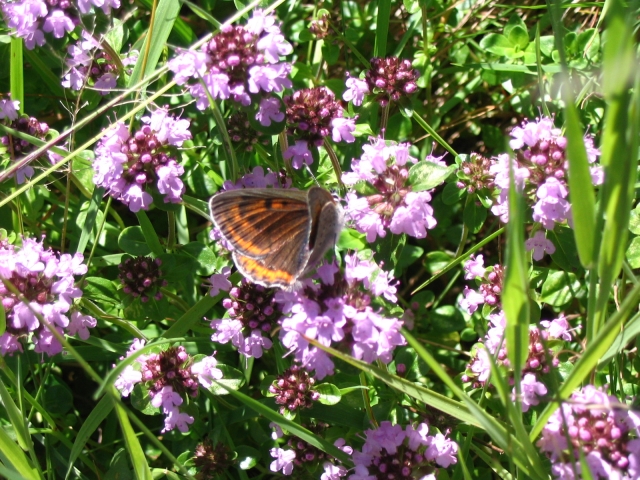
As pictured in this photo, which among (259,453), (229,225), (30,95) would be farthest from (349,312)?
(30,95)

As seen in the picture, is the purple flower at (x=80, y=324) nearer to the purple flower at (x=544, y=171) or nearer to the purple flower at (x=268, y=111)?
the purple flower at (x=268, y=111)

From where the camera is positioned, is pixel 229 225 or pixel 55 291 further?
pixel 55 291

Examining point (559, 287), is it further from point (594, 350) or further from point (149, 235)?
point (149, 235)

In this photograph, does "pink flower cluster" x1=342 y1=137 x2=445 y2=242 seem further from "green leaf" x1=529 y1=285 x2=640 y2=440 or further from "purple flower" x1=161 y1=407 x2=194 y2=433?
"purple flower" x1=161 y1=407 x2=194 y2=433

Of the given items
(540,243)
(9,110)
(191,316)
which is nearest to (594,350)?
(540,243)

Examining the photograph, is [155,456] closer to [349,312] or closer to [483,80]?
[349,312]
